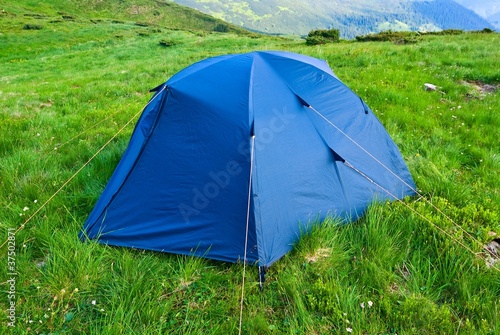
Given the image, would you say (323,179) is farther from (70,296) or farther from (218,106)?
(70,296)

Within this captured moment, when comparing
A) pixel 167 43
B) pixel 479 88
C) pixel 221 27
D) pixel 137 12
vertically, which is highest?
pixel 221 27

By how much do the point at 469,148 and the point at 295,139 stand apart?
4.01 metres

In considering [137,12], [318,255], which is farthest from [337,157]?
[137,12]

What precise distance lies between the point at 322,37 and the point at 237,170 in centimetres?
2465

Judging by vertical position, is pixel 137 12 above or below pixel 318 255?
above

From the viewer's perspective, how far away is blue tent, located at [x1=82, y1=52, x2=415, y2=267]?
3.35m

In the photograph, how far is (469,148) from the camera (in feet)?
18.2

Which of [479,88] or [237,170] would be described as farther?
[479,88]

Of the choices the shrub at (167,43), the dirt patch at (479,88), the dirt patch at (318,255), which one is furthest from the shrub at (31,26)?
the dirt patch at (318,255)

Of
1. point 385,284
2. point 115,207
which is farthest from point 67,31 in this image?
point 385,284

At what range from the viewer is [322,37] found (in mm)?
24672

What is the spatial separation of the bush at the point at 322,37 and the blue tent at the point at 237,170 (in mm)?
21848

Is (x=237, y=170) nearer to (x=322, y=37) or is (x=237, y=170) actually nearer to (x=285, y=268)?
(x=285, y=268)

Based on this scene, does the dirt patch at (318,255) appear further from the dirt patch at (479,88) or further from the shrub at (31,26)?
the shrub at (31,26)
